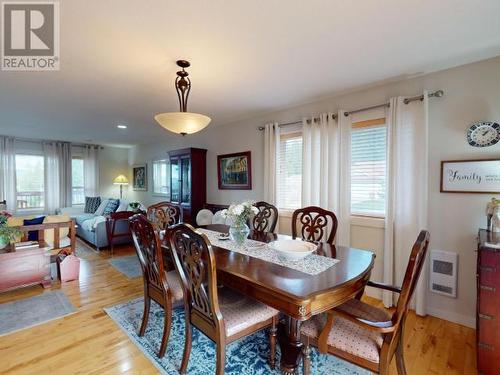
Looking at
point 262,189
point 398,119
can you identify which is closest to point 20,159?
point 262,189

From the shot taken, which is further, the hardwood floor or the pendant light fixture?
the pendant light fixture

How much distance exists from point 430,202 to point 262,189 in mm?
2233

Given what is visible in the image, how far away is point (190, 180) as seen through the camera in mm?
4820

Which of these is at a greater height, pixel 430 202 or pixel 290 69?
pixel 290 69

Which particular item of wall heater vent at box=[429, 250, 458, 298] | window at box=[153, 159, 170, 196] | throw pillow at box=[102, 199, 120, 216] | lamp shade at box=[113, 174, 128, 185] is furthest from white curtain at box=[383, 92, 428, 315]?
lamp shade at box=[113, 174, 128, 185]

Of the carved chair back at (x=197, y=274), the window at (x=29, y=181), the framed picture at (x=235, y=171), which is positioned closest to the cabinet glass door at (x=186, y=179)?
the framed picture at (x=235, y=171)

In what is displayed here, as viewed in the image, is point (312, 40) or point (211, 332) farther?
point (312, 40)

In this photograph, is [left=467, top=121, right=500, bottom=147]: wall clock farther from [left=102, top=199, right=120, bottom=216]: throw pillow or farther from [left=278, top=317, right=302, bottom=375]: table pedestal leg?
[left=102, top=199, right=120, bottom=216]: throw pillow

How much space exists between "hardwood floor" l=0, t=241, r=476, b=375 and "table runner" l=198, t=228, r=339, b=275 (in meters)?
0.94

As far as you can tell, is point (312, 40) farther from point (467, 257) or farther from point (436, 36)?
point (467, 257)

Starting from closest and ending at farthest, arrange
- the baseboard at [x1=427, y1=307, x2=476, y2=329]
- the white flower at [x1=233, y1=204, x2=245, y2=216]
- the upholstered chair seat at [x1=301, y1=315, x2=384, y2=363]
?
the upholstered chair seat at [x1=301, y1=315, x2=384, y2=363] → the white flower at [x1=233, y1=204, x2=245, y2=216] → the baseboard at [x1=427, y1=307, x2=476, y2=329]

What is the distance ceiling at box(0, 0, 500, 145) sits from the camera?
5.07 feet

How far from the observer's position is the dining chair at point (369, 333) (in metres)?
1.21

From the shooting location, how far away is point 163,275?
71.9 inches
